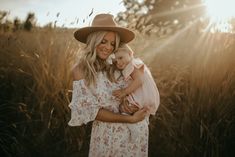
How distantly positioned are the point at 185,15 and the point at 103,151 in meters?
21.4

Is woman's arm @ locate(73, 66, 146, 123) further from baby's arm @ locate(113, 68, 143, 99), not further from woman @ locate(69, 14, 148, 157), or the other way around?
baby's arm @ locate(113, 68, 143, 99)

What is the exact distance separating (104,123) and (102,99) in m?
0.17

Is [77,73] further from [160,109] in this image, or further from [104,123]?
[160,109]

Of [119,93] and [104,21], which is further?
[104,21]

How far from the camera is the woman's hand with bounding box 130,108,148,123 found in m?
2.98

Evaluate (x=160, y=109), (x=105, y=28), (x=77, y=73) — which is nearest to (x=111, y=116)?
(x=77, y=73)

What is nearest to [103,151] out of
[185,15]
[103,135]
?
[103,135]

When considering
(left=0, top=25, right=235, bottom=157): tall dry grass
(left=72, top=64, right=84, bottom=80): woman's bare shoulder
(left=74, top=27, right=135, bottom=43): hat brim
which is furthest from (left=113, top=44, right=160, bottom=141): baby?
(left=0, top=25, right=235, bottom=157): tall dry grass

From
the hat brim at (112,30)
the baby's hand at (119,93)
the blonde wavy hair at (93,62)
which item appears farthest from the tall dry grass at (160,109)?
the baby's hand at (119,93)

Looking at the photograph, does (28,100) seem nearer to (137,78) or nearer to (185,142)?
(185,142)

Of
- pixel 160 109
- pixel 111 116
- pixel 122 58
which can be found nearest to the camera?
pixel 111 116

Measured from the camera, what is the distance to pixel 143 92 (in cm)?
310

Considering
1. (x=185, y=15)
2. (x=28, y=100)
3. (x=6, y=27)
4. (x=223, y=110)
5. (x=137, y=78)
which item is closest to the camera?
(x=137, y=78)

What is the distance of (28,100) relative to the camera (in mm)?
4723
